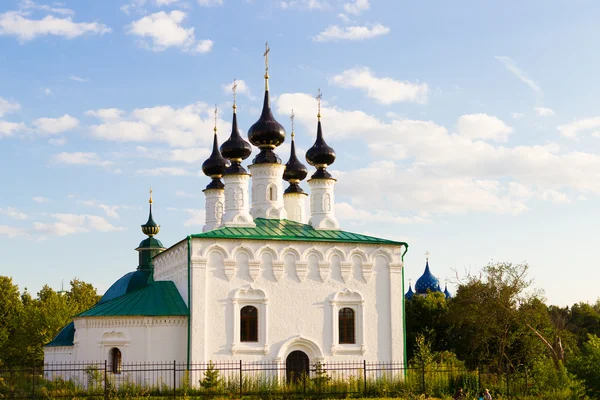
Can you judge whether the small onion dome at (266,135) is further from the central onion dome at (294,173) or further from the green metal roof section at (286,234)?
the central onion dome at (294,173)

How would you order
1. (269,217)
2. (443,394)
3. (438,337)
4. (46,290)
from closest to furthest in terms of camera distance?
(443,394), (269,217), (438,337), (46,290)

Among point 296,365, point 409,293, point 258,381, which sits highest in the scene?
point 409,293

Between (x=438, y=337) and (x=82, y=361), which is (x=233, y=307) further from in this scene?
(x=438, y=337)

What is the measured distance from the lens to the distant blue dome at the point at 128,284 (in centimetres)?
3080

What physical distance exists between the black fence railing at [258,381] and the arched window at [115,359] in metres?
0.04

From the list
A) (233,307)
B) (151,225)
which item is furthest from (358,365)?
(151,225)

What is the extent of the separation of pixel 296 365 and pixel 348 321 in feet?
7.12

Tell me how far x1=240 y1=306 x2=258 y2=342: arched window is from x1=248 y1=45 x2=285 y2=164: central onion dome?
6106 millimetres

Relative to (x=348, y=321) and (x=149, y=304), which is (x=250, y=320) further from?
(x=348, y=321)

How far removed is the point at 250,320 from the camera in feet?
76.3

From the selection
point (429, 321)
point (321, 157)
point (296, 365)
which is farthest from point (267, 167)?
point (429, 321)

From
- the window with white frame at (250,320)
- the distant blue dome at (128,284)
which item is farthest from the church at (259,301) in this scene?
the distant blue dome at (128,284)

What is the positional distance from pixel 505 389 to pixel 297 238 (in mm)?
7564

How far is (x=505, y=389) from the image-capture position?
885 inches
